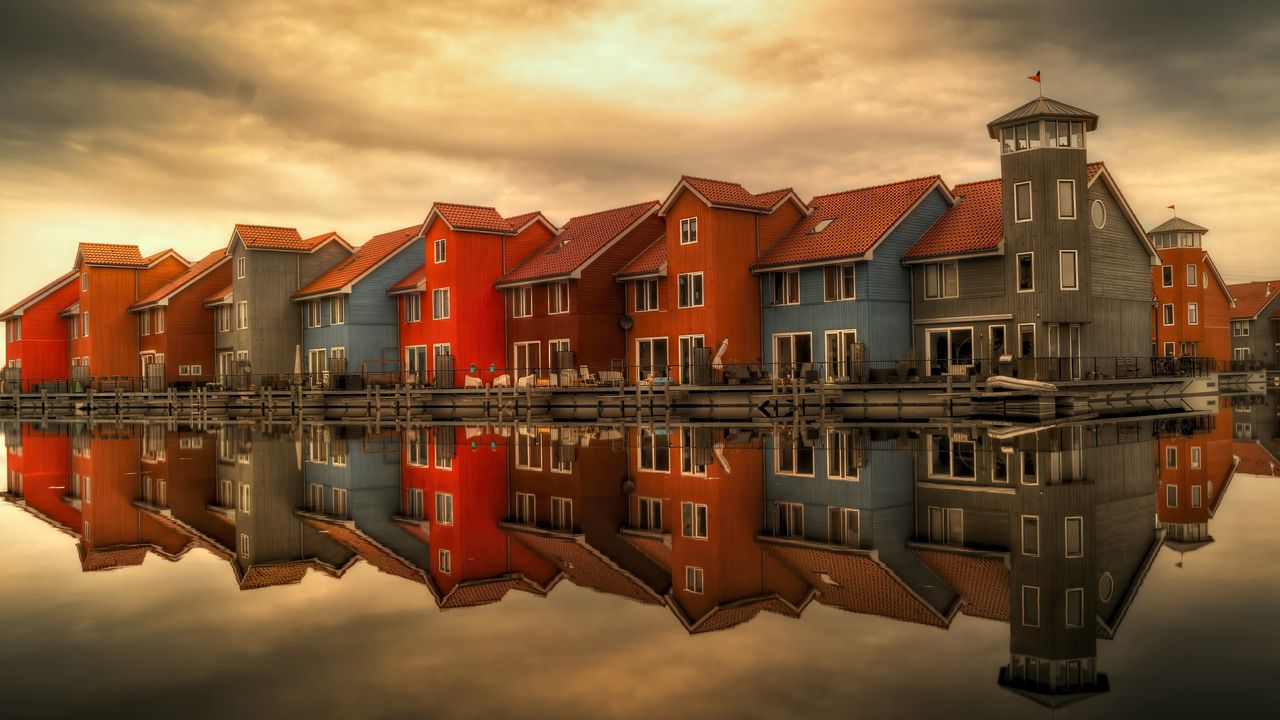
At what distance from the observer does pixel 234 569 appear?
13117 millimetres

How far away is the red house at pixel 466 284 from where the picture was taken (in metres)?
57.7

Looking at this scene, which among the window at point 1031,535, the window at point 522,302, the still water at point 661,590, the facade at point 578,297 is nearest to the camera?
the still water at point 661,590

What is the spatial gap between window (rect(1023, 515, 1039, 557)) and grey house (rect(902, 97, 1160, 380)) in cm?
2802

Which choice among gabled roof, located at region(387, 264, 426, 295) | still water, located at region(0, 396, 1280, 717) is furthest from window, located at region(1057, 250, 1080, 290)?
gabled roof, located at region(387, 264, 426, 295)

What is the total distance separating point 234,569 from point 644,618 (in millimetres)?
5975

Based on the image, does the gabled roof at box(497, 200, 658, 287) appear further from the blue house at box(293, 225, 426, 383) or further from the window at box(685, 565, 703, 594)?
the window at box(685, 565, 703, 594)

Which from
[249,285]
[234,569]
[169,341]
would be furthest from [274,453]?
[169,341]

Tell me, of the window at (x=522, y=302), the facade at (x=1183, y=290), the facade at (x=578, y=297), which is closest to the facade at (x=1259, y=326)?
the facade at (x=1183, y=290)

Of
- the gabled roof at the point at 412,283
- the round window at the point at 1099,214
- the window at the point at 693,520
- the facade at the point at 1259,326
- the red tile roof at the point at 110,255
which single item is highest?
the red tile roof at the point at 110,255

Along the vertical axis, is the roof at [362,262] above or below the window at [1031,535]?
above

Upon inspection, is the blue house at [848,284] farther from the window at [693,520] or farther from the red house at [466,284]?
the window at [693,520]

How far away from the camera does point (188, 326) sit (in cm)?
7512

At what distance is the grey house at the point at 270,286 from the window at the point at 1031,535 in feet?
194

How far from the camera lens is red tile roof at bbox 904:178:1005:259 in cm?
4559
